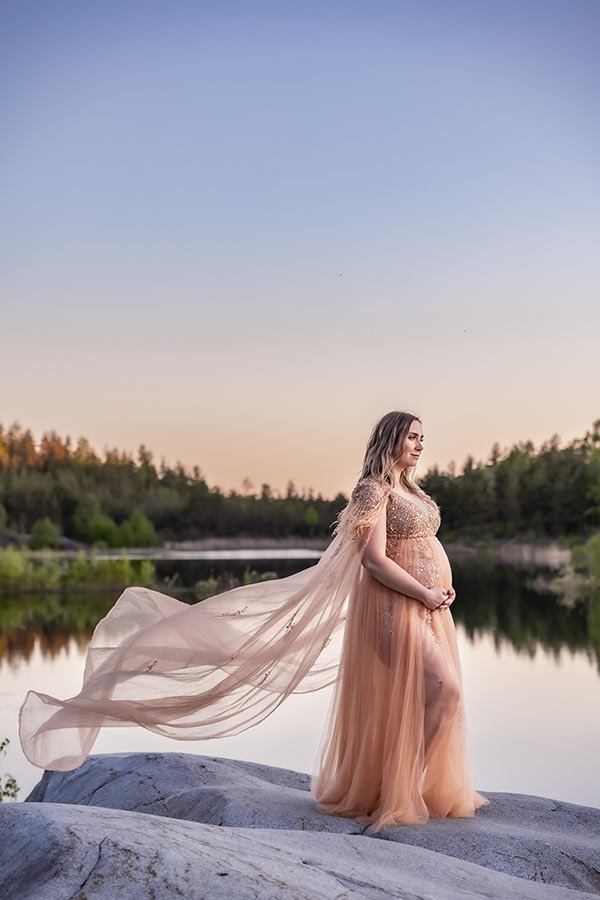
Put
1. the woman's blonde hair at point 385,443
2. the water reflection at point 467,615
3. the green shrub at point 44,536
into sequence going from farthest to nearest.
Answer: the green shrub at point 44,536, the water reflection at point 467,615, the woman's blonde hair at point 385,443

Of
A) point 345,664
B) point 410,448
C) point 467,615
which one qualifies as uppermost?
point 410,448

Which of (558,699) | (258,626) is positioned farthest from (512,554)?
(258,626)

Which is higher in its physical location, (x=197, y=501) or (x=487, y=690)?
(x=197, y=501)

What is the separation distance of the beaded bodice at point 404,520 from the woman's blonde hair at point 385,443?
11cm

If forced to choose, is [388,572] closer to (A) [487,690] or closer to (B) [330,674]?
(B) [330,674]

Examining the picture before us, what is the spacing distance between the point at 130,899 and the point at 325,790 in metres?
2.49

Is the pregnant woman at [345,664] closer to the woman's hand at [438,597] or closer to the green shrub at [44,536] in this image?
the woman's hand at [438,597]

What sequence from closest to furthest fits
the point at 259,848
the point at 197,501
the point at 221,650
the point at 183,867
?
the point at 183,867, the point at 259,848, the point at 221,650, the point at 197,501

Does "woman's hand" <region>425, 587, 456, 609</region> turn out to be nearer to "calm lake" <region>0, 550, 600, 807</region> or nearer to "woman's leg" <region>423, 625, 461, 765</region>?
"woman's leg" <region>423, 625, 461, 765</region>

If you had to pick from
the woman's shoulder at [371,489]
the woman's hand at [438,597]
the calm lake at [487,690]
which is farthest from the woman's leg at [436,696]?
the calm lake at [487,690]

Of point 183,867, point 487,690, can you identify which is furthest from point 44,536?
point 183,867

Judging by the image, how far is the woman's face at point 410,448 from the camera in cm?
547

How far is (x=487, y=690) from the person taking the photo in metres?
19.3

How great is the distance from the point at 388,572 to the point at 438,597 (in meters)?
0.29
